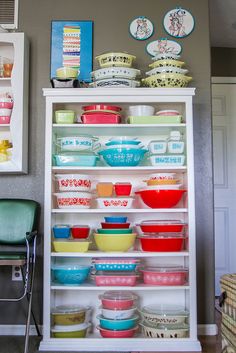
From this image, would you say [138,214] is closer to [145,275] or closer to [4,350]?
[145,275]

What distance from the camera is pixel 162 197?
2.44 m

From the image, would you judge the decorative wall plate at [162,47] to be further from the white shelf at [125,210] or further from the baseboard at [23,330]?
the baseboard at [23,330]

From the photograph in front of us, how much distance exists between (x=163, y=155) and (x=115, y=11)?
1.10m

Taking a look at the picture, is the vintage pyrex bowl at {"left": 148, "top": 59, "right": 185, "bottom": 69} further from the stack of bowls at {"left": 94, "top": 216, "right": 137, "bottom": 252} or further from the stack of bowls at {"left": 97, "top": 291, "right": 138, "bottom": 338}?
the stack of bowls at {"left": 97, "top": 291, "right": 138, "bottom": 338}

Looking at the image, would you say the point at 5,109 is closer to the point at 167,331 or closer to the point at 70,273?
the point at 70,273

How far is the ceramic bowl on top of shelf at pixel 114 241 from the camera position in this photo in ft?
7.96

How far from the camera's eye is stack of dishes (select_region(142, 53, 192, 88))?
2527 mm

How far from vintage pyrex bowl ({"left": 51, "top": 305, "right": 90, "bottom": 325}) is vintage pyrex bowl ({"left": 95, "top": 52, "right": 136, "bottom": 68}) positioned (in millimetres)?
1506

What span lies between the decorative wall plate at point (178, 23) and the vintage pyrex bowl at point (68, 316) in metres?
1.89

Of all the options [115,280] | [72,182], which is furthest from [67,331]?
[72,182]

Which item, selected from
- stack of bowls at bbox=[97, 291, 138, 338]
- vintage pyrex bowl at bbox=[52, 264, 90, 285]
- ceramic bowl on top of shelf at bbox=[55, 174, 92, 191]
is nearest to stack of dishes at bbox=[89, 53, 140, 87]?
ceramic bowl on top of shelf at bbox=[55, 174, 92, 191]

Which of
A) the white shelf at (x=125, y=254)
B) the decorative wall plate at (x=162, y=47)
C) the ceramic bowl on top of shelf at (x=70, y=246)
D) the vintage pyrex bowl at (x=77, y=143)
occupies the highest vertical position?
the decorative wall plate at (x=162, y=47)

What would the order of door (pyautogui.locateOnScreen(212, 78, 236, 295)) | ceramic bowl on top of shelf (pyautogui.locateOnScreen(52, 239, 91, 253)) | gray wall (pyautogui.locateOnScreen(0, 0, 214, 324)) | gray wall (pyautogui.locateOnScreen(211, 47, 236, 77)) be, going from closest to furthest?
ceramic bowl on top of shelf (pyautogui.locateOnScreen(52, 239, 91, 253))
gray wall (pyautogui.locateOnScreen(0, 0, 214, 324))
door (pyautogui.locateOnScreen(212, 78, 236, 295))
gray wall (pyautogui.locateOnScreen(211, 47, 236, 77))

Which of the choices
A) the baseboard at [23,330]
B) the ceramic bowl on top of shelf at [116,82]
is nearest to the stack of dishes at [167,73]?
the ceramic bowl on top of shelf at [116,82]
